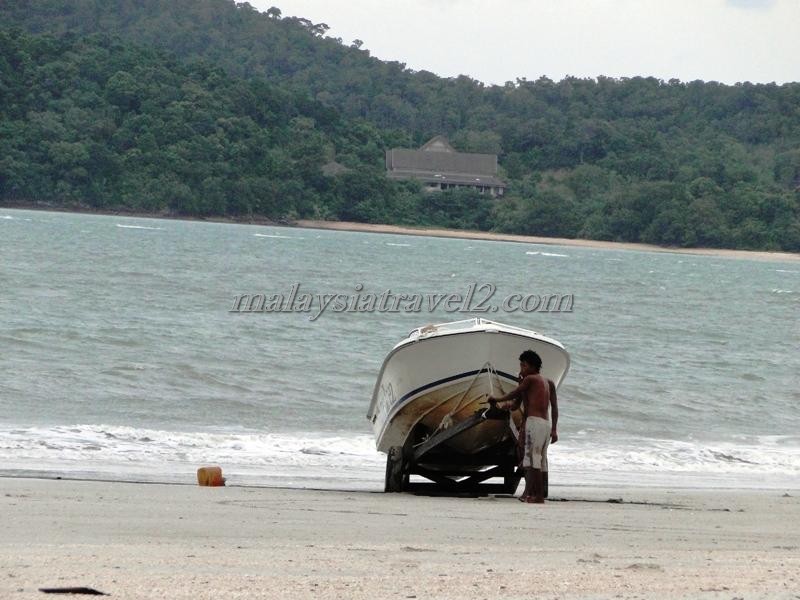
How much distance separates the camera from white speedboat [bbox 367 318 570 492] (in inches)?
404

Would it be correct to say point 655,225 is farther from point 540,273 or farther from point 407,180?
point 540,273

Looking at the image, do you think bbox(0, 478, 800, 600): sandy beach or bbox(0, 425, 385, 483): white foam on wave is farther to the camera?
bbox(0, 425, 385, 483): white foam on wave

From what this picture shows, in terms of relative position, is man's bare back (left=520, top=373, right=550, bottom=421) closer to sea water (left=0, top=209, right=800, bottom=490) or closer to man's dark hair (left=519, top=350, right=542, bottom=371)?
man's dark hair (left=519, top=350, right=542, bottom=371)

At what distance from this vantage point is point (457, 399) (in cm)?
1055

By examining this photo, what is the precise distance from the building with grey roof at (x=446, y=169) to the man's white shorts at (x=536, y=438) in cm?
10548

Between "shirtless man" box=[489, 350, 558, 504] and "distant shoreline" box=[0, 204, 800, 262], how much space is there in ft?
320

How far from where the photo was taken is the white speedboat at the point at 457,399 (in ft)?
33.7

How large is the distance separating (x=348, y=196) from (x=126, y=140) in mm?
18775

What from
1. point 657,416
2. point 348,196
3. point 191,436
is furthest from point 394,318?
point 348,196

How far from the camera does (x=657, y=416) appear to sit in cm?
1758

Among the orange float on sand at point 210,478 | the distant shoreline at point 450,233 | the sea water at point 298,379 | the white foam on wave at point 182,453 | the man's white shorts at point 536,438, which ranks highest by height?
the man's white shorts at point 536,438

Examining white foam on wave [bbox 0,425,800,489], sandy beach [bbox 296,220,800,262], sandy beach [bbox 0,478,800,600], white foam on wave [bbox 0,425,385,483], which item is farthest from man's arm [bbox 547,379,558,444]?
sandy beach [bbox 296,220,800,262]

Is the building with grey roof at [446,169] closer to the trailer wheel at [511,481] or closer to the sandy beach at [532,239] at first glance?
the sandy beach at [532,239]

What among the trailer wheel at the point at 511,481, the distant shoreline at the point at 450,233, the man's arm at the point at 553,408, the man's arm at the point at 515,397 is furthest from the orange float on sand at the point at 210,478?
the distant shoreline at the point at 450,233
